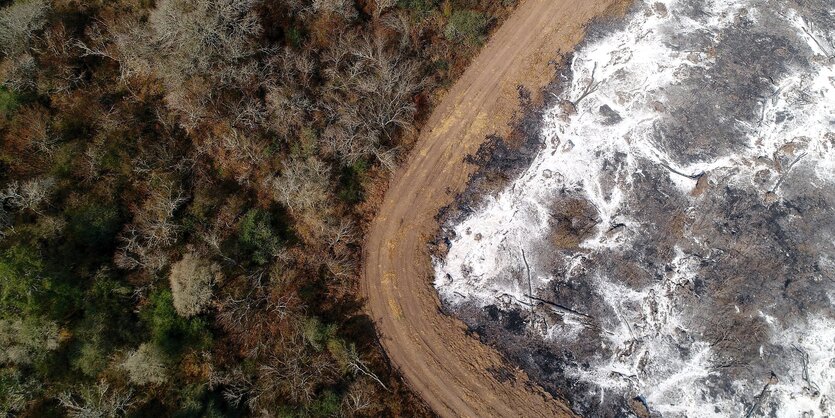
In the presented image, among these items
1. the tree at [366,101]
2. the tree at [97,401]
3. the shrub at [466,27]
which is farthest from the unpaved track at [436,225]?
the tree at [97,401]

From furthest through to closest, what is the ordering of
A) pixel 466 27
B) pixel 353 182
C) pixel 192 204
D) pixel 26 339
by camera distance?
pixel 466 27, pixel 353 182, pixel 192 204, pixel 26 339

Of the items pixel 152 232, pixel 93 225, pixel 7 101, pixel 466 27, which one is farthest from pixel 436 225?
pixel 7 101

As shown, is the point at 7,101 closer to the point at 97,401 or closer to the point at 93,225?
the point at 93,225

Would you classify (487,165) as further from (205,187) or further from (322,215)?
(205,187)

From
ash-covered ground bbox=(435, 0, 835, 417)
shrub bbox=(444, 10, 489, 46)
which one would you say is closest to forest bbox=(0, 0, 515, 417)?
shrub bbox=(444, 10, 489, 46)

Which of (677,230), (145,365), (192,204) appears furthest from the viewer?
(677,230)
